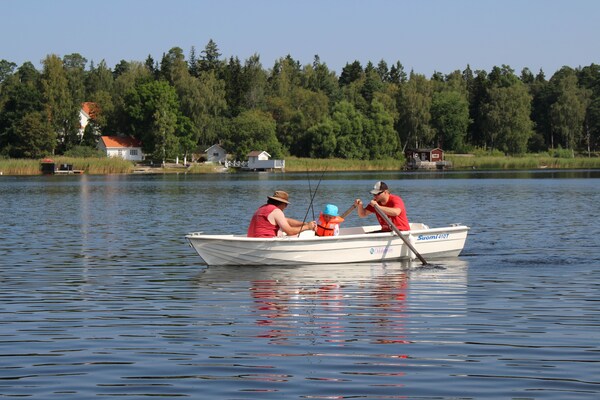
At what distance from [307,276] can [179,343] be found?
260 inches

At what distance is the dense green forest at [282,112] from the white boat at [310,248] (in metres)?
87.1

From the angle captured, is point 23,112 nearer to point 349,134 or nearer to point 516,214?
point 349,134

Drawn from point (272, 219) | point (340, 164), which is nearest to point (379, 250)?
point (272, 219)

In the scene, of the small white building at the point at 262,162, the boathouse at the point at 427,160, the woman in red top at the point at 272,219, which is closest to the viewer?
the woman in red top at the point at 272,219

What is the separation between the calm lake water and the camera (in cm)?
891

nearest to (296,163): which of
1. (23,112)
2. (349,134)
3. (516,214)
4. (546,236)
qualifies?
(349,134)

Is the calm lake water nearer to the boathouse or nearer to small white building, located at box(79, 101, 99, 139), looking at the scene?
the boathouse

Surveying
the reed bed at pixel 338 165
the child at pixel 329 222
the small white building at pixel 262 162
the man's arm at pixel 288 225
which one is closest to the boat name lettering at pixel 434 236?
the child at pixel 329 222

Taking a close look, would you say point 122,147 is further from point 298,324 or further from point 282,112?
point 298,324

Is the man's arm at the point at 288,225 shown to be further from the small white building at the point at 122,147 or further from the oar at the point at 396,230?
the small white building at the point at 122,147

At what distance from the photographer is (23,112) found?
4158 inches

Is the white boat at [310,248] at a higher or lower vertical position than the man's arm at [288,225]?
lower

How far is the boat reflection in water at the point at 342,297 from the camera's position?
37.8ft

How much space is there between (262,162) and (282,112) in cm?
1471
